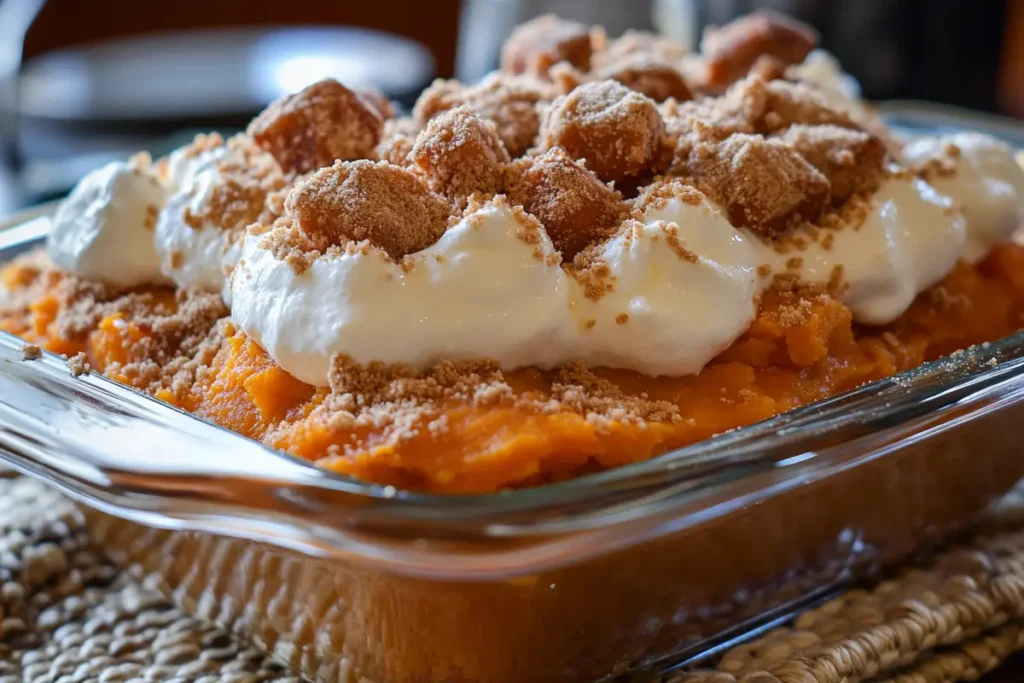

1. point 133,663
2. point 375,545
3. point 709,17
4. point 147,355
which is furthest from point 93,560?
point 709,17

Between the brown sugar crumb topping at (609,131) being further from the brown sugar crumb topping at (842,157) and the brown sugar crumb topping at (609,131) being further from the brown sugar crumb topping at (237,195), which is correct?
the brown sugar crumb topping at (237,195)

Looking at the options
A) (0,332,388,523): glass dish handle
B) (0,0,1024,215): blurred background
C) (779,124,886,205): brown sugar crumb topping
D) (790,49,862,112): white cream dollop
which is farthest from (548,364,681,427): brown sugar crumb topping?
(0,0,1024,215): blurred background

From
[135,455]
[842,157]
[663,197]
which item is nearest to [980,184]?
[842,157]

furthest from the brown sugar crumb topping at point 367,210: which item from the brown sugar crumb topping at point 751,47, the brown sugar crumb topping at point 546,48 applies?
the brown sugar crumb topping at point 751,47

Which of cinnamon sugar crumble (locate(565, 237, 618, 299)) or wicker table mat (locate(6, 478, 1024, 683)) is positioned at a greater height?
cinnamon sugar crumble (locate(565, 237, 618, 299))

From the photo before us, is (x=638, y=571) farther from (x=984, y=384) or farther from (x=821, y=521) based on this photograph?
(x=984, y=384)

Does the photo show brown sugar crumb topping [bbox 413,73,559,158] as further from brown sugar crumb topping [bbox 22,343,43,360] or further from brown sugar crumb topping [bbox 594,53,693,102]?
brown sugar crumb topping [bbox 22,343,43,360]
